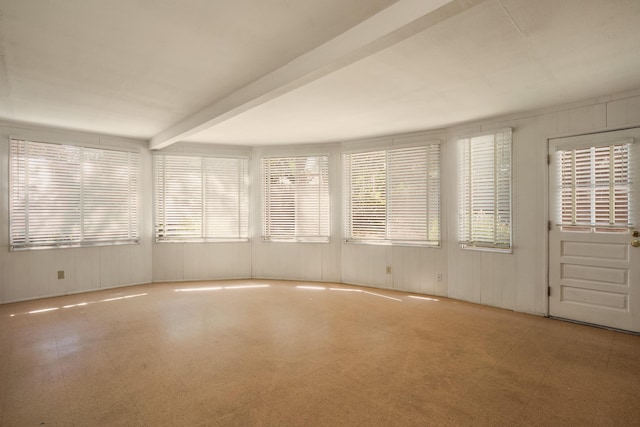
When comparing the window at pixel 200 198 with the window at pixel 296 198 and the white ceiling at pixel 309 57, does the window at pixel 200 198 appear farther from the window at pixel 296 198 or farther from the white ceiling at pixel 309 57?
the white ceiling at pixel 309 57

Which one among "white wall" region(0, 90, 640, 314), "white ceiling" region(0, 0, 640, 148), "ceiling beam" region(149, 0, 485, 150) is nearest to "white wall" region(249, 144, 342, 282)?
"white wall" region(0, 90, 640, 314)

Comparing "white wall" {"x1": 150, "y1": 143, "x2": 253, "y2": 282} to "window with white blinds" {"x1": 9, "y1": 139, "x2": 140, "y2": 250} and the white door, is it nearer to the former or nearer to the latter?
"window with white blinds" {"x1": 9, "y1": 139, "x2": 140, "y2": 250}

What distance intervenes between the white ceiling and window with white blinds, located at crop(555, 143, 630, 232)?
68 cm

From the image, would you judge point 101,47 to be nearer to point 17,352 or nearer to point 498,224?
point 17,352

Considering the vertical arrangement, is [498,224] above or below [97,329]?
above

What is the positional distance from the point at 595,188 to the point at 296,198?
14.4 ft

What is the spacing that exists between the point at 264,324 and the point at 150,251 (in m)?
3.39

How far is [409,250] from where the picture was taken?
550 centimetres

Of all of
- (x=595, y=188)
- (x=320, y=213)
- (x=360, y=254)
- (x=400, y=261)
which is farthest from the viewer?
(x=320, y=213)

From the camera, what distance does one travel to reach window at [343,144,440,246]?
5312mm

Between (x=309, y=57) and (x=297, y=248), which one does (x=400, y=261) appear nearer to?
(x=297, y=248)

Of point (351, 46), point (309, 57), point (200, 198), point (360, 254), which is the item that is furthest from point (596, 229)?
point (200, 198)

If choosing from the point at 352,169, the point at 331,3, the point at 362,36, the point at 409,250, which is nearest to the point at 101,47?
the point at 331,3

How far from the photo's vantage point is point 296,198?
6375mm
